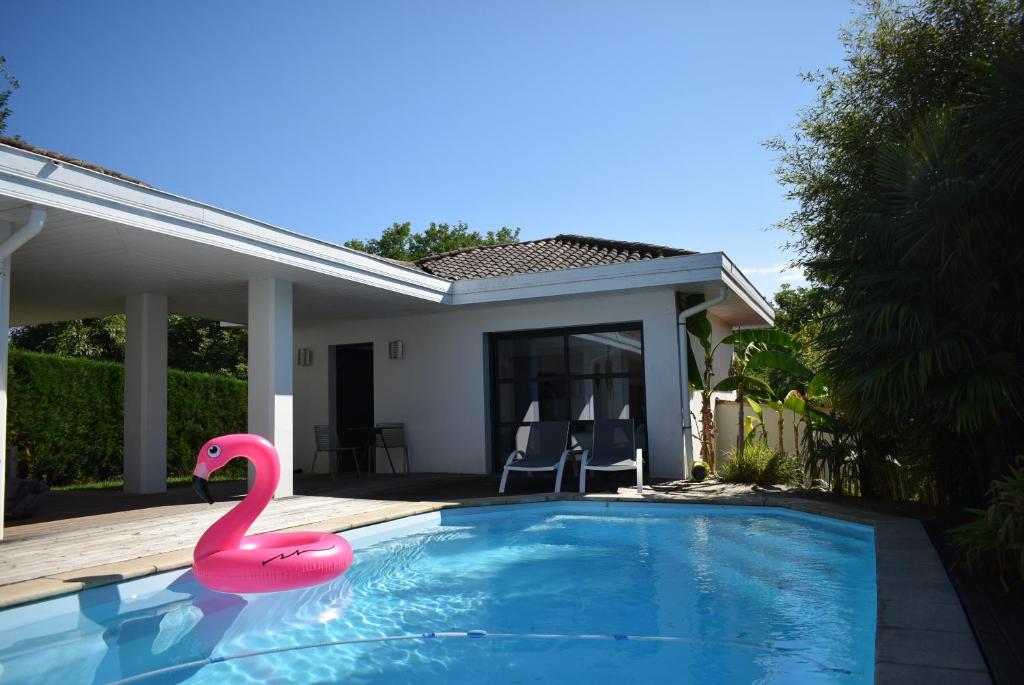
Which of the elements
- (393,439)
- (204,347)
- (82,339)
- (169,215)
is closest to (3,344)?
(169,215)

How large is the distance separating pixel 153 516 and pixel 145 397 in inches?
124

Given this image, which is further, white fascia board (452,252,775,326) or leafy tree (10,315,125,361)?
leafy tree (10,315,125,361)

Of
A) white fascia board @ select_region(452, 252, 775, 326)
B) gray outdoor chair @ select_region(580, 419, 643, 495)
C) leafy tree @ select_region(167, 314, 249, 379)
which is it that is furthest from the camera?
leafy tree @ select_region(167, 314, 249, 379)

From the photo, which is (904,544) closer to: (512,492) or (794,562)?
(794,562)

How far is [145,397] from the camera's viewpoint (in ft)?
32.9

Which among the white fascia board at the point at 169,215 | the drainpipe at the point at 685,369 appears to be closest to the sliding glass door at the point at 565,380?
the drainpipe at the point at 685,369

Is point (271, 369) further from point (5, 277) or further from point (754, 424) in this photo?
point (754, 424)

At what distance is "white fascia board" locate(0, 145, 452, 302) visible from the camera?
5574mm

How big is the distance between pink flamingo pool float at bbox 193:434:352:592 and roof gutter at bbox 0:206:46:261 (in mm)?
2542

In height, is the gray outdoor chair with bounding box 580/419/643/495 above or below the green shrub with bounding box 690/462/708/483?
above

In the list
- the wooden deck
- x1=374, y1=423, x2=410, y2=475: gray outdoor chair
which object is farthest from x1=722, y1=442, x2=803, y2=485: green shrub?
x1=374, y1=423, x2=410, y2=475: gray outdoor chair

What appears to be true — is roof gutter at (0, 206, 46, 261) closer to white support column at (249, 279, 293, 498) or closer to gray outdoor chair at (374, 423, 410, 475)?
white support column at (249, 279, 293, 498)

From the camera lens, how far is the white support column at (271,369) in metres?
9.03

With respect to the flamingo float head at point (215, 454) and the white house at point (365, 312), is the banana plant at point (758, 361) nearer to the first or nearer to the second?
the white house at point (365, 312)
